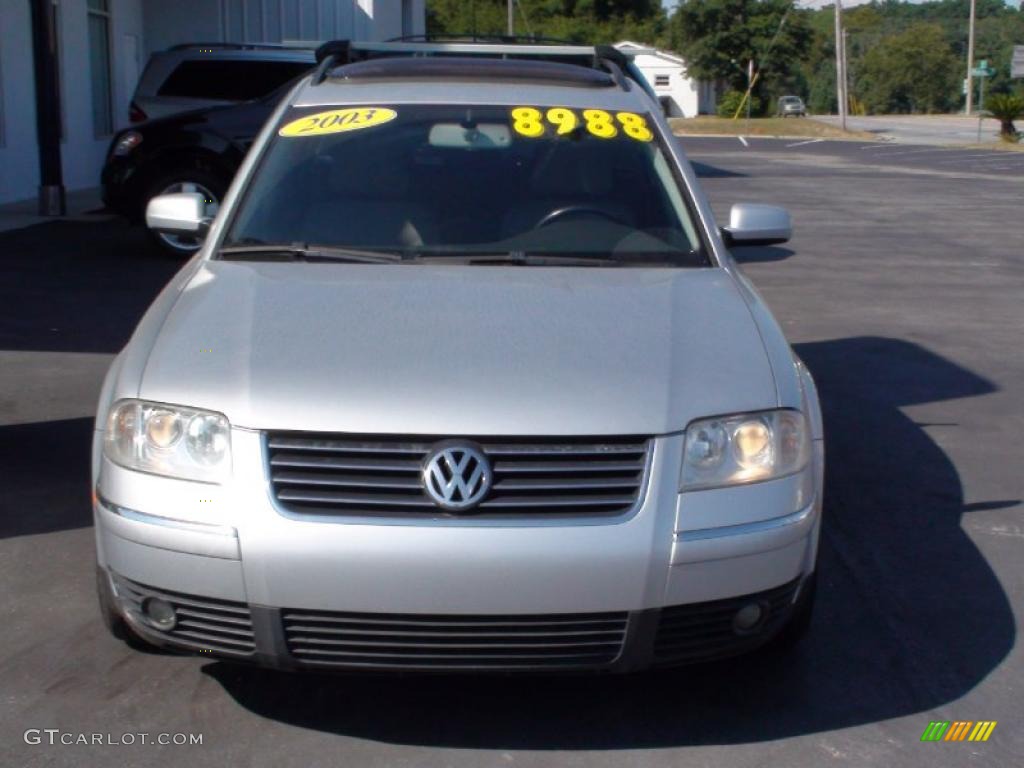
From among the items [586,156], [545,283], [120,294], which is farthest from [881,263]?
[545,283]

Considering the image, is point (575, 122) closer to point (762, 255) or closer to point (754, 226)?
point (754, 226)

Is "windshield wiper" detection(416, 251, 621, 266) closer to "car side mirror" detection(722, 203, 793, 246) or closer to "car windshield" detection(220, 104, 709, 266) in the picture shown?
"car windshield" detection(220, 104, 709, 266)

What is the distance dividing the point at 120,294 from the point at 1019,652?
7.97 m

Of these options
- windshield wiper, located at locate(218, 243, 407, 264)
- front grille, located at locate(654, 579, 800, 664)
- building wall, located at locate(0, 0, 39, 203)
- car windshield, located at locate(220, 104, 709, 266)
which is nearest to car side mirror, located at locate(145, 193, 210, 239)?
car windshield, located at locate(220, 104, 709, 266)

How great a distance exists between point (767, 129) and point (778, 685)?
58.3m

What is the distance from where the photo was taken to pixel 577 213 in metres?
4.96

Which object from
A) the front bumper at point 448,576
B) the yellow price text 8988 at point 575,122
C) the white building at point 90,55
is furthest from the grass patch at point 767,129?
the front bumper at point 448,576

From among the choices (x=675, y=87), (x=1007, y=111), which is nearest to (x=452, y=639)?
(x=1007, y=111)

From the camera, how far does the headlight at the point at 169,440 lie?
11.2 feet

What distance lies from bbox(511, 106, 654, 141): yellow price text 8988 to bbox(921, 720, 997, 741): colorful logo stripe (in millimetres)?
2391

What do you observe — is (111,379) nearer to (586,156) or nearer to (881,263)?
(586,156)

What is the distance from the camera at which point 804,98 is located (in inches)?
4574

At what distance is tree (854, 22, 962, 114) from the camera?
11144 cm

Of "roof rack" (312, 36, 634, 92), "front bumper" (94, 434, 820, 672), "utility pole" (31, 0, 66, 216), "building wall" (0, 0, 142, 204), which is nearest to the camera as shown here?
"front bumper" (94, 434, 820, 672)
